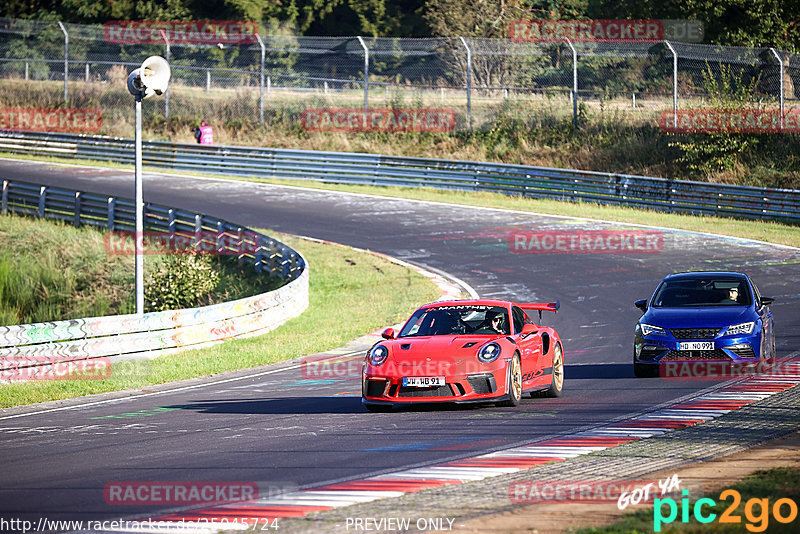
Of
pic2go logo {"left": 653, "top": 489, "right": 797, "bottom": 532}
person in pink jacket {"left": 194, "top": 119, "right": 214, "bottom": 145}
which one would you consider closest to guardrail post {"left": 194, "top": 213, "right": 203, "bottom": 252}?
person in pink jacket {"left": 194, "top": 119, "right": 214, "bottom": 145}

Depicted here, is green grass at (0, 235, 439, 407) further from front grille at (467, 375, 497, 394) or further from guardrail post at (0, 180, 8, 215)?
guardrail post at (0, 180, 8, 215)

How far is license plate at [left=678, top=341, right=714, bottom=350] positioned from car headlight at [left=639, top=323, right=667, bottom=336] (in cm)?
29

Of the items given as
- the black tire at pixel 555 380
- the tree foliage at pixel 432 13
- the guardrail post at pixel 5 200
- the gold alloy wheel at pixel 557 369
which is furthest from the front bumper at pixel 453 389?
the tree foliage at pixel 432 13

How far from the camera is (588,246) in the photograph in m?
28.5

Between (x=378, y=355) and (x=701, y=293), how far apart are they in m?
6.07

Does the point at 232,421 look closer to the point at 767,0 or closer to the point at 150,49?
the point at 767,0

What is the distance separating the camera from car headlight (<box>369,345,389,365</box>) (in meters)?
12.1

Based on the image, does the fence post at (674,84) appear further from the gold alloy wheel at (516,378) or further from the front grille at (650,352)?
the gold alloy wheel at (516,378)

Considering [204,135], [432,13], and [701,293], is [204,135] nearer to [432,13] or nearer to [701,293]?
[432,13]

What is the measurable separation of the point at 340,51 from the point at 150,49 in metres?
26.4

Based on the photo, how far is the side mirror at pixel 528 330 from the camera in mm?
12806

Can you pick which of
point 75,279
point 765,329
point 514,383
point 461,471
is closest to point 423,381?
point 514,383

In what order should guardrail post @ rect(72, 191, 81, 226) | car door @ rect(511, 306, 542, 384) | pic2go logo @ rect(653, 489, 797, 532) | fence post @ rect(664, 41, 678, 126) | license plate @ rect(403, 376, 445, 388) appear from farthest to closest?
fence post @ rect(664, 41, 678, 126) → guardrail post @ rect(72, 191, 81, 226) → car door @ rect(511, 306, 542, 384) → license plate @ rect(403, 376, 445, 388) → pic2go logo @ rect(653, 489, 797, 532)

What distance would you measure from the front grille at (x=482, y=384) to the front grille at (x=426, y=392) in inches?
9.9
